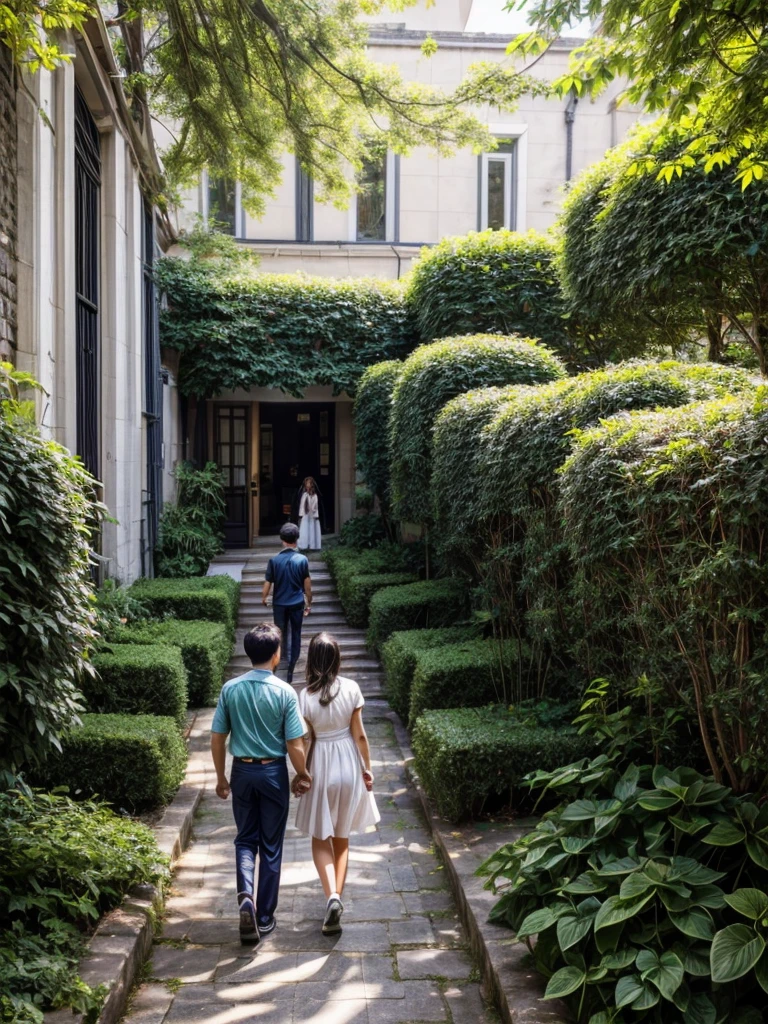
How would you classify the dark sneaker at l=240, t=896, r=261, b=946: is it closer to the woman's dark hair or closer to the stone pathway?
the stone pathway

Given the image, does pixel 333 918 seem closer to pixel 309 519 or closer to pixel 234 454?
pixel 309 519

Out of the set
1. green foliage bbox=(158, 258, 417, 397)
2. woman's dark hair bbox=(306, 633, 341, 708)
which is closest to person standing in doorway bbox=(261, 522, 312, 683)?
woman's dark hair bbox=(306, 633, 341, 708)

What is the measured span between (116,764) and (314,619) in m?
7.98

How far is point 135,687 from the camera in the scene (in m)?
8.14

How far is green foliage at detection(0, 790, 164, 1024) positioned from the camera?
12.7 ft

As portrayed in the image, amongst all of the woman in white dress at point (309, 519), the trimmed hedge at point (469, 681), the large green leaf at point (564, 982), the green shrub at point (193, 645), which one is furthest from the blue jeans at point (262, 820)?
the woman in white dress at point (309, 519)

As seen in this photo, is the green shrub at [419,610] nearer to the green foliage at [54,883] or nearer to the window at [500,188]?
the green foliage at [54,883]

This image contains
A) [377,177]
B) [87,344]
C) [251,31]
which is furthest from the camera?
[377,177]

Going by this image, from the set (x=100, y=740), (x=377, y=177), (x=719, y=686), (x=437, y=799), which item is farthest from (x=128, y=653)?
(x=377, y=177)

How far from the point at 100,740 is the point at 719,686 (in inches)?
159

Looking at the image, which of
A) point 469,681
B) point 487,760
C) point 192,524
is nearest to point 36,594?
point 487,760

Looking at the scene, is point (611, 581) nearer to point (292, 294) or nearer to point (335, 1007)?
point (335, 1007)

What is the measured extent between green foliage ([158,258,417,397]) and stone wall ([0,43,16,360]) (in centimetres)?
1024

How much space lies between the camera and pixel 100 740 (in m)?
6.44
